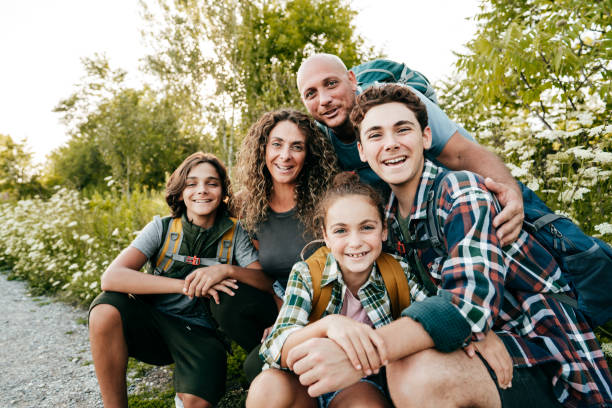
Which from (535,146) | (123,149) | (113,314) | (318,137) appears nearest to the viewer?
(113,314)

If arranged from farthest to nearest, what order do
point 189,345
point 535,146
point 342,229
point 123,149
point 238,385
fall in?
point 123,149
point 535,146
point 238,385
point 189,345
point 342,229

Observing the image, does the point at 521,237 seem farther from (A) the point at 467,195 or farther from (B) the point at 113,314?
(B) the point at 113,314

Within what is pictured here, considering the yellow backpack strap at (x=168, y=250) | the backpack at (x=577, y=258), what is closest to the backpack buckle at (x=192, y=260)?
the yellow backpack strap at (x=168, y=250)

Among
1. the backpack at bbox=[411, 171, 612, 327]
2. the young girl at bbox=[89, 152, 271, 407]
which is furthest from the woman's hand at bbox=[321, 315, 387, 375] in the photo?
the young girl at bbox=[89, 152, 271, 407]

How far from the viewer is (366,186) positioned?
1931mm

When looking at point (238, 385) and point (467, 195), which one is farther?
point (238, 385)

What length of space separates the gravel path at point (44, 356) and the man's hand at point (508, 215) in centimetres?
308

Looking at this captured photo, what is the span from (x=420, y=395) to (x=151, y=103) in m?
17.4

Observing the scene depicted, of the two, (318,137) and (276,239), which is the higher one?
(318,137)

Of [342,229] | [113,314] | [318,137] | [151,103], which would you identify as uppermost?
[151,103]

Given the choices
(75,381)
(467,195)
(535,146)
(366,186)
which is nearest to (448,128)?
(366,186)

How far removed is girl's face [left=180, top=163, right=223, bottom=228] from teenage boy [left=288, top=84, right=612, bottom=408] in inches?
52.8

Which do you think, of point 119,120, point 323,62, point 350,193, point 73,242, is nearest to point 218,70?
point 119,120

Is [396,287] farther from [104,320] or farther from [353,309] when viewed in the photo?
[104,320]
